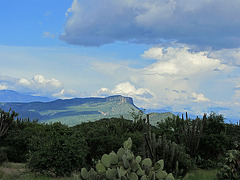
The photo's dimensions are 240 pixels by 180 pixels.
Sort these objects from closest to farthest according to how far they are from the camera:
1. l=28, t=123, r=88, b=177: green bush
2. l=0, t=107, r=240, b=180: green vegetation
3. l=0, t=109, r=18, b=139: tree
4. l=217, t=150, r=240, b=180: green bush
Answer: l=0, t=107, r=240, b=180: green vegetation
l=217, t=150, r=240, b=180: green bush
l=28, t=123, r=88, b=177: green bush
l=0, t=109, r=18, b=139: tree

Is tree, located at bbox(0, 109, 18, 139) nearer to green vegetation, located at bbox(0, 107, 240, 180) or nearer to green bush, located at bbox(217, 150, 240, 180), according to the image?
green vegetation, located at bbox(0, 107, 240, 180)

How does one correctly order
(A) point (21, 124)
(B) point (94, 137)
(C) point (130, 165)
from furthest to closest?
1. (A) point (21, 124)
2. (B) point (94, 137)
3. (C) point (130, 165)

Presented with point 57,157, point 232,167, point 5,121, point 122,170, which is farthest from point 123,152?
point 5,121

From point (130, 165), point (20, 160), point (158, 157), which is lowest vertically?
point (20, 160)

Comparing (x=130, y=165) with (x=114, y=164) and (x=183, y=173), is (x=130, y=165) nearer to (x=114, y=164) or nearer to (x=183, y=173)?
(x=114, y=164)

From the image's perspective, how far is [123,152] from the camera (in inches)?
175

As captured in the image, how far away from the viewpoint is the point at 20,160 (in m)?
21.1

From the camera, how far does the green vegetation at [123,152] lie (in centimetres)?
451

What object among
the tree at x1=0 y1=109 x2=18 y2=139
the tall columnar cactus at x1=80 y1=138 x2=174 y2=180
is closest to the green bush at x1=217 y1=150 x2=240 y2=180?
the tall columnar cactus at x1=80 y1=138 x2=174 y2=180

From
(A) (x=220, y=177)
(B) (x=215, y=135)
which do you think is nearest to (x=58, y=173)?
(A) (x=220, y=177)

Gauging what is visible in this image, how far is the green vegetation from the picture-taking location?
14.8 ft

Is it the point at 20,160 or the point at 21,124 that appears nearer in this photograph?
the point at 20,160

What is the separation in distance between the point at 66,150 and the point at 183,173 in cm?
591

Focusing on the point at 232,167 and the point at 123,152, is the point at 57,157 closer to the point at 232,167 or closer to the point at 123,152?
the point at 232,167
